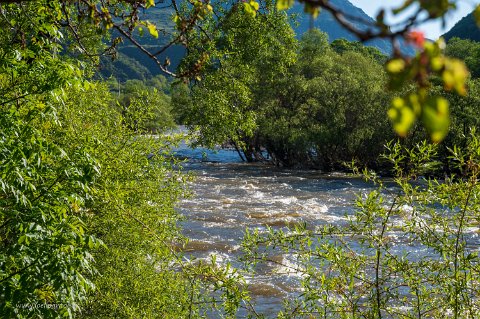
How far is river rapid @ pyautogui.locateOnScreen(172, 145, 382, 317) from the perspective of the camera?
13002 mm

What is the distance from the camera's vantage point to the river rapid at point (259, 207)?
1300 cm

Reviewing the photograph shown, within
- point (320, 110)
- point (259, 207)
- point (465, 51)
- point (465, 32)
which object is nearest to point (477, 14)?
point (259, 207)

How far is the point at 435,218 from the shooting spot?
15.5 feet

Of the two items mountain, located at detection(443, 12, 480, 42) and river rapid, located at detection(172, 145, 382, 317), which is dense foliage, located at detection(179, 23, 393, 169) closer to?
river rapid, located at detection(172, 145, 382, 317)

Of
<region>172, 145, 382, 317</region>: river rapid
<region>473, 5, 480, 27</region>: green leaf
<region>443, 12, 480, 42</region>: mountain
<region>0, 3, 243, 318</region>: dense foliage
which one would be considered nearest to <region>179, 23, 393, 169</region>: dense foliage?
<region>172, 145, 382, 317</region>: river rapid

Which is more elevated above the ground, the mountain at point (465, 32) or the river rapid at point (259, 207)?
the mountain at point (465, 32)

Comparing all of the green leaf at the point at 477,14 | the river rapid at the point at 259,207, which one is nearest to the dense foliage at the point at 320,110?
the river rapid at the point at 259,207

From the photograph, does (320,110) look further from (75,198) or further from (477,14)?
(477,14)

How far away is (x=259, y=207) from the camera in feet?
66.9

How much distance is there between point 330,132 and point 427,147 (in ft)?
87.8

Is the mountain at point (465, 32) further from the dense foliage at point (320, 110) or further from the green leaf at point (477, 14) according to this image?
the green leaf at point (477, 14)

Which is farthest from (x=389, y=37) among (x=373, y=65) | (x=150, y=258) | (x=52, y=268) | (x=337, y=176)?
(x=373, y=65)

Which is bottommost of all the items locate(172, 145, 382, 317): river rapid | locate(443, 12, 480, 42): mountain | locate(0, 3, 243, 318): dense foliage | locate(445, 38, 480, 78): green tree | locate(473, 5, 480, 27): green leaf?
locate(172, 145, 382, 317): river rapid

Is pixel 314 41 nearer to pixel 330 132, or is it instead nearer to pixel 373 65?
pixel 373 65
